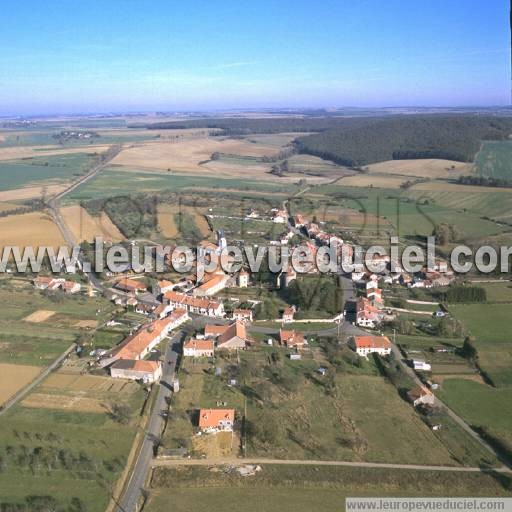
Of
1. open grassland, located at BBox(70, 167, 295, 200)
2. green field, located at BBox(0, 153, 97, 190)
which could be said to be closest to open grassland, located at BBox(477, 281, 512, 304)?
open grassland, located at BBox(70, 167, 295, 200)

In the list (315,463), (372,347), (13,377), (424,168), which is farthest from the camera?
(424,168)

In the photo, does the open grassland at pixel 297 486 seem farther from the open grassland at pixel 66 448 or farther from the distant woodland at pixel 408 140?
the distant woodland at pixel 408 140

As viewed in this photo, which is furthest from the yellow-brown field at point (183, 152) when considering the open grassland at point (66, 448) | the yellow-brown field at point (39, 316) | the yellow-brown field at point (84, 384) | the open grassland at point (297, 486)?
the open grassland at point (297, 486)

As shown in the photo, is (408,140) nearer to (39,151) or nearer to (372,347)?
(39,151)

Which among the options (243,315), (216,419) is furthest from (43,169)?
(216,419)

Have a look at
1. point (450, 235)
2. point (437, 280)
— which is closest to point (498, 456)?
point (437, 280)

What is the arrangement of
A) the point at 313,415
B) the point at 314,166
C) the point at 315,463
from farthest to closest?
1. the point at 314,166
2. the point at 313,415
3. the point at 315,463
